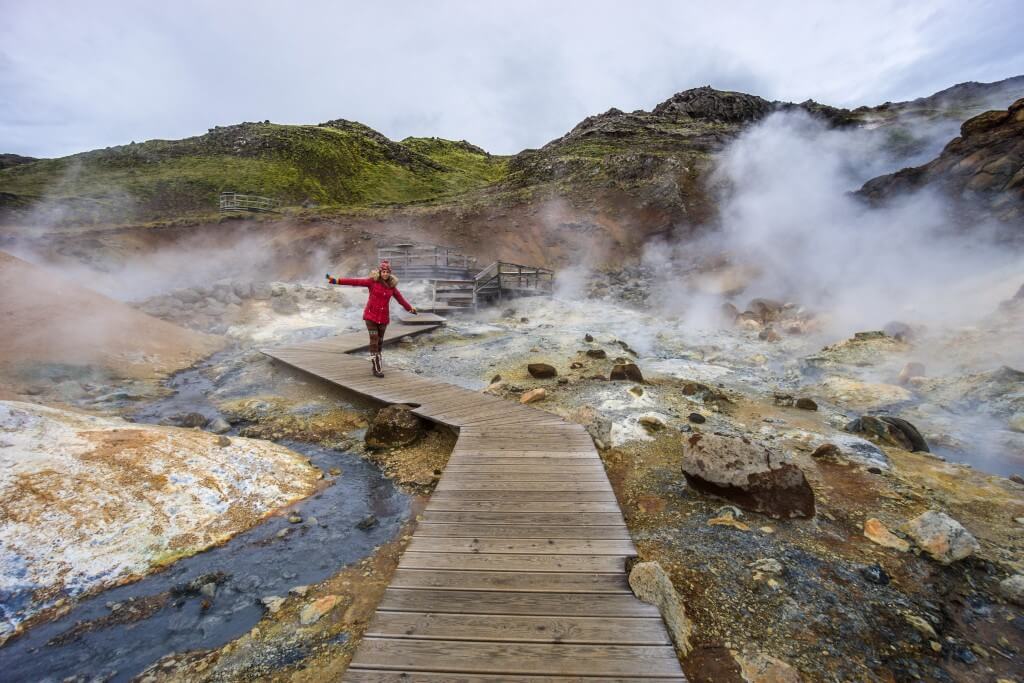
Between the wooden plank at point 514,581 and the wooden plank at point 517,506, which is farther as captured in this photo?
the wooden plank at point 517,506

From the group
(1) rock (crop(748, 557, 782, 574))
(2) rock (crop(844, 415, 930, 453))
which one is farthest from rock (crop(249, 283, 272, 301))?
(2) rock (crop(844, 415, 930, 453))

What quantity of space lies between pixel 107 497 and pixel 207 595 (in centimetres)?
141

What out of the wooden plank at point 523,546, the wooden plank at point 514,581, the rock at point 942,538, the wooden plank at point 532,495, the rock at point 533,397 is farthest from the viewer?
the rock at point 533,397

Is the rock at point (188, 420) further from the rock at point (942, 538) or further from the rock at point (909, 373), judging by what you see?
the rock at point (909, 373)

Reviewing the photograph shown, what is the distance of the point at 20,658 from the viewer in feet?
8.60

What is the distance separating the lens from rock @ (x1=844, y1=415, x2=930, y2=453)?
549cm

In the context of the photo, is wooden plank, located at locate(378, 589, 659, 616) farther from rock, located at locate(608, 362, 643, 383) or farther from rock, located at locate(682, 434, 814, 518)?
rock, located at locate(608, 362, 643, 383)

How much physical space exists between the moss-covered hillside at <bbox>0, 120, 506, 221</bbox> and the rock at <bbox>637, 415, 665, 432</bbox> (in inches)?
1151

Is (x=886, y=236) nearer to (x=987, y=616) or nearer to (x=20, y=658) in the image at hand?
(x=987, y=616)

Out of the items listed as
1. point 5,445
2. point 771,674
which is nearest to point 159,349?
point 5,445

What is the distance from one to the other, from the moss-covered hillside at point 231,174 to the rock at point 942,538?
32.0m

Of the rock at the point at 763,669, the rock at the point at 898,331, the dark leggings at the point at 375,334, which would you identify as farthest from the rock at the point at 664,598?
the rock at the point at 898,331

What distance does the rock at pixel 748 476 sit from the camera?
12.6 ft

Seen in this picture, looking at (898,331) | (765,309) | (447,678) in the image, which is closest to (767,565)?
(447,678)
